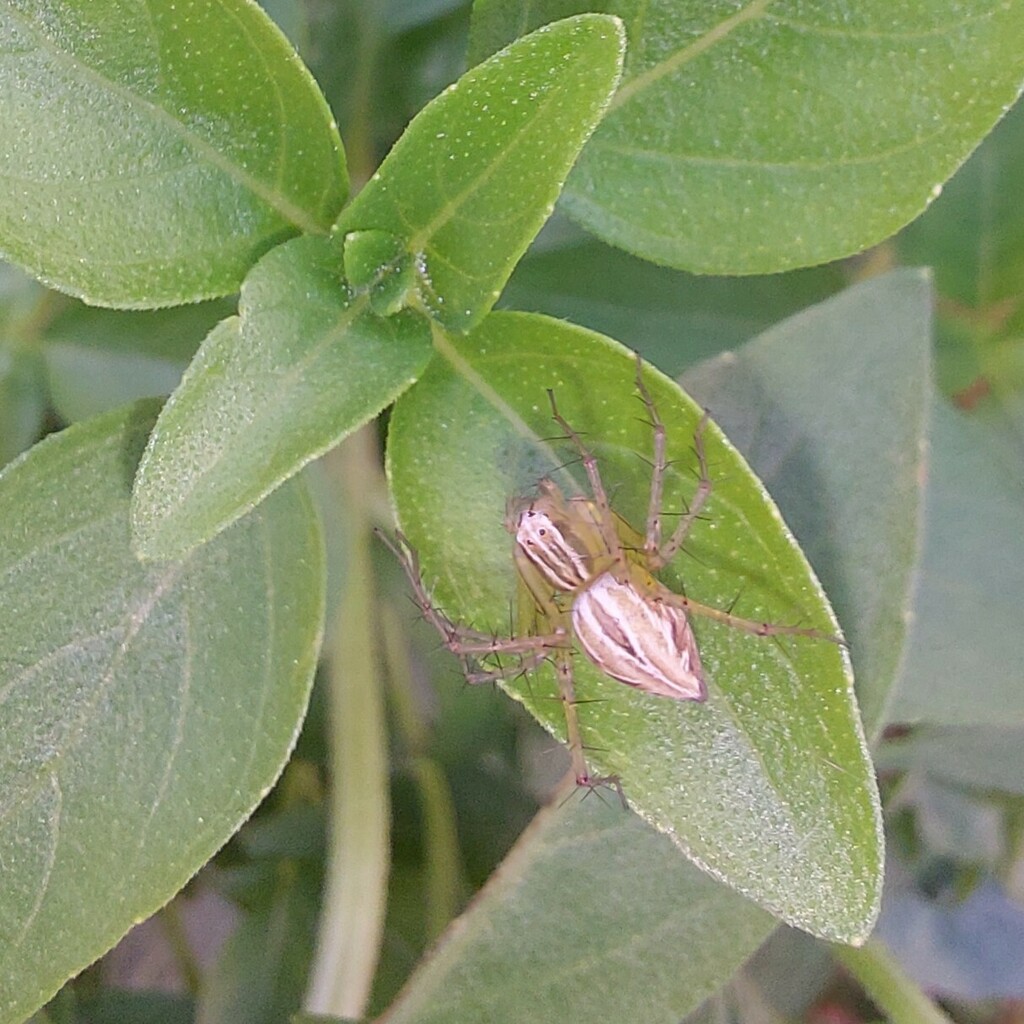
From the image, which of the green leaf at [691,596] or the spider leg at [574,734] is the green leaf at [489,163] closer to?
the green leaf at [691,596]

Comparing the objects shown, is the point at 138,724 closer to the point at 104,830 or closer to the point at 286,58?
the point at 104,830

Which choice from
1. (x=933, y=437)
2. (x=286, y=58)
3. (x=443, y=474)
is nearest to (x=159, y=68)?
(x=286, y=58)

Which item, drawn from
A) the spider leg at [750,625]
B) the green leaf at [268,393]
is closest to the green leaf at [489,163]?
the green leaf at [268,393]

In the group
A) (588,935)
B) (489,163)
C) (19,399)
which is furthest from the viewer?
(19,399)

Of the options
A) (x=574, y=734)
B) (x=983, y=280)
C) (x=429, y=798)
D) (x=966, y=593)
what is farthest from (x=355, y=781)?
(x=983, y=280)

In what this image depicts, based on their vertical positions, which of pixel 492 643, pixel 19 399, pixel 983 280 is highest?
pixel 19 399

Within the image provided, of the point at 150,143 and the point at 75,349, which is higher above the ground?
the point at 150,143

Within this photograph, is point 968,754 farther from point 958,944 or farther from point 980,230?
point 980,230
